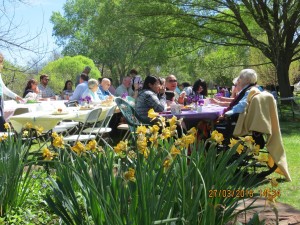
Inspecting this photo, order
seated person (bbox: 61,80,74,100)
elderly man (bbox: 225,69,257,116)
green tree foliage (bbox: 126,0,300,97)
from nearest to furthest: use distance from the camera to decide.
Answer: elderly man (bbox: 225,69,257,116) < seated person (bbox: 61,80,74,100) < green tree foliage (bbox: 126,0,300,97)

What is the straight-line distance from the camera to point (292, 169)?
6352mm

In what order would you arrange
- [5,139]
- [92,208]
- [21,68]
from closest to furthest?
[92,208] < [5,139] < [21,68]

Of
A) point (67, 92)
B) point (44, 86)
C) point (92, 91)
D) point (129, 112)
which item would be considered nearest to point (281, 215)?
point (129, 112)

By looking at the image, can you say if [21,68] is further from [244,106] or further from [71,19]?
[71,19]

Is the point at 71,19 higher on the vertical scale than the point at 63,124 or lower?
higher

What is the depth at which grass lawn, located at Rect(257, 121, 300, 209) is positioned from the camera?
15.6ft

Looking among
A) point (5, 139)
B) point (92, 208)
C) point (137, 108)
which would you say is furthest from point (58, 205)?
point (137, 108)

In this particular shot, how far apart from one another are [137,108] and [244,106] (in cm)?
177

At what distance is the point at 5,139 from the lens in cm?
414

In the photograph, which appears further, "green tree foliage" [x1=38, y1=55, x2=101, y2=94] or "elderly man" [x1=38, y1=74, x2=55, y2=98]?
"green tree foliage" [x1=38, y1=55, x2=101, y2=94]

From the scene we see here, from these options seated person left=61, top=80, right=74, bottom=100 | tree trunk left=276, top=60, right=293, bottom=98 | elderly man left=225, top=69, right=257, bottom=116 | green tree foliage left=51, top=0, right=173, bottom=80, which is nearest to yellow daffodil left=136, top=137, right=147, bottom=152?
elderly man left=225, top=69, right=257, bottom=116
